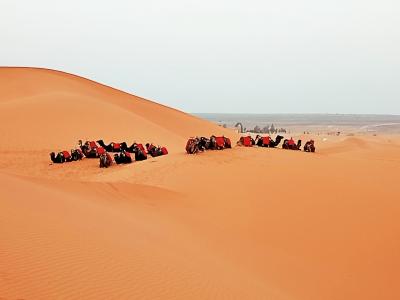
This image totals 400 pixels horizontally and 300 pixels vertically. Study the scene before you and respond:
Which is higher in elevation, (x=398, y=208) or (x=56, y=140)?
(x=56, y=140)

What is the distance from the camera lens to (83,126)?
73.9 ft

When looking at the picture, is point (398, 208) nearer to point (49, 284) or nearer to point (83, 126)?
point (49, 284)

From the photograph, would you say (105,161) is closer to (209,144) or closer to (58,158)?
(58,158)

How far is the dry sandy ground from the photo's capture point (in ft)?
13.6

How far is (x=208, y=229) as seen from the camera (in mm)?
7484

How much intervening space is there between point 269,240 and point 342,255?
3.60ft

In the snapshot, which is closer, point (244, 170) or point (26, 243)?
point (26, 243)

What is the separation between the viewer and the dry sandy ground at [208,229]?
414cm

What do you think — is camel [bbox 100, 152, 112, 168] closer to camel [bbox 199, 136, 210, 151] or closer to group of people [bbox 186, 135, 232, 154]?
group of people [bbox 186, 135, 232, 154]

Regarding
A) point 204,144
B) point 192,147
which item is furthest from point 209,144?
point 192,147

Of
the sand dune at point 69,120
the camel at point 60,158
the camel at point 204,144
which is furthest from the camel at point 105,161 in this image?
the sand dune at point 69,120

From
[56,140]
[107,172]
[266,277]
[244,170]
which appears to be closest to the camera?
[266,277]

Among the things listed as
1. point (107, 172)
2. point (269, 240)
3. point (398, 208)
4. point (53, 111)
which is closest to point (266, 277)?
point (269, 240)

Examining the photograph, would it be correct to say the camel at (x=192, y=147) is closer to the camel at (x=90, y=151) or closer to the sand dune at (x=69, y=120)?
the camel at (x=90, y=151)
